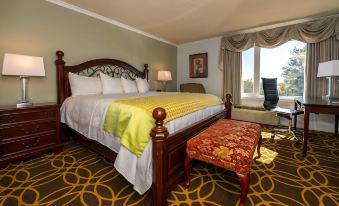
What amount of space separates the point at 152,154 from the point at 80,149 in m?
1.83

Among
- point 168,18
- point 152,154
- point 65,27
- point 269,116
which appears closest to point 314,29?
point 269,116

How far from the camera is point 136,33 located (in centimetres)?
423

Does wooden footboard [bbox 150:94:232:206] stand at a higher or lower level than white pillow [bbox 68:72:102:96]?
lower

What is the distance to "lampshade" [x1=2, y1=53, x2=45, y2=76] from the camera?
209cm

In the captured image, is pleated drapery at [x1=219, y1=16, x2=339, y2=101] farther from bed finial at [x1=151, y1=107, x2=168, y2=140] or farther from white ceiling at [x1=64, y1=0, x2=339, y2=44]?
bed finial at [x1=151, y1=107, x2=168, y2=140]

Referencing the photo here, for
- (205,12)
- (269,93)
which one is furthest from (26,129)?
(269,93)

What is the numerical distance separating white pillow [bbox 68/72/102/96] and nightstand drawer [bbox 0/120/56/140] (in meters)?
0.63

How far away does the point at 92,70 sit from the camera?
134 inches

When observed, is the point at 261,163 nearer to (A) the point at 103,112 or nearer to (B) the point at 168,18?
(A) the point at 103,112

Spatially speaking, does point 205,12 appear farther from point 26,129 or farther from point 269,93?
point 26,129

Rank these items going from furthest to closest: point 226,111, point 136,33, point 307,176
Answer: point 136,33
point 226,111
point 307,176

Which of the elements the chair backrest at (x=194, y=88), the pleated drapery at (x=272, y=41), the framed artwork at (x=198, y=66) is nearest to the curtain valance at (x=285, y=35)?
the pleated drapery at (x=272, y=41)

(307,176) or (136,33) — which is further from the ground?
(136,33)

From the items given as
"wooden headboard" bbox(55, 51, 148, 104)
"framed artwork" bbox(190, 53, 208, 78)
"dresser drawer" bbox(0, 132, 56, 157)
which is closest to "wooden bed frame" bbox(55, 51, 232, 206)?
"wooden headboard" bbox(55, 51, 148, 104)
